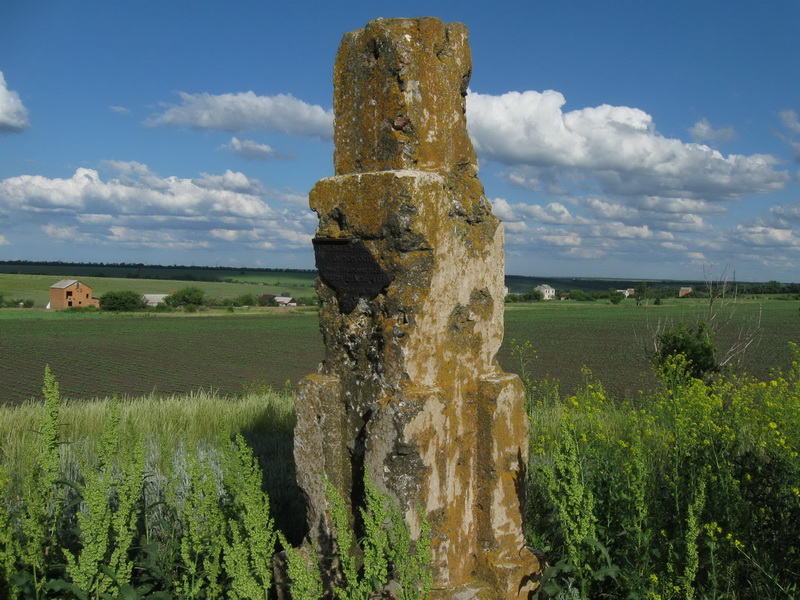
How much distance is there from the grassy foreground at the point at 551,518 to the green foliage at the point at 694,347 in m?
5.91

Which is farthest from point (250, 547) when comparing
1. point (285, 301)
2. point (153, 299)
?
point (153, 299)

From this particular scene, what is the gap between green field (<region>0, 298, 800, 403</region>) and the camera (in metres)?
20.6

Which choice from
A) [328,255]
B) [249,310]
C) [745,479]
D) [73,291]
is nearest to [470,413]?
[328,255]

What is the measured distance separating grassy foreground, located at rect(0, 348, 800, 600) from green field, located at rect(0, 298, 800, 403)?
3.90m

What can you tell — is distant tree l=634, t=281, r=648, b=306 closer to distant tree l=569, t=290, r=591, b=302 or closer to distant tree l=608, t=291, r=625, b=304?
distant tree l=608, t=291, r=625, b=304

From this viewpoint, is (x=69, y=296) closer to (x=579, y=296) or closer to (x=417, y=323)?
(x=579, y=296)

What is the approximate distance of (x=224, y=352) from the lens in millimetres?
32312

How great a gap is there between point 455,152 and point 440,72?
542mm

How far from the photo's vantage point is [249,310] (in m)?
72.6

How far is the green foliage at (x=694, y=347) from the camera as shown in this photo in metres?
12.6

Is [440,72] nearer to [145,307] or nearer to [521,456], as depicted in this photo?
[521,456]

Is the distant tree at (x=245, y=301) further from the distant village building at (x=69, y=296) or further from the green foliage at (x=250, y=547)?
the green foliage at (x=250, y=547)

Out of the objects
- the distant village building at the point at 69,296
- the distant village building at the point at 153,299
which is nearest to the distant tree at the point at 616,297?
the distant village building at the point at 153,299

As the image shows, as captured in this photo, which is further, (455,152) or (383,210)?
(455,152)
